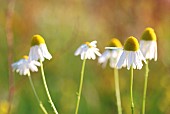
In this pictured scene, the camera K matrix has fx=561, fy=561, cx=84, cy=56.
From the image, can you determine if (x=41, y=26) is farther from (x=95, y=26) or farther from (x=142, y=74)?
(x=142, y=74)

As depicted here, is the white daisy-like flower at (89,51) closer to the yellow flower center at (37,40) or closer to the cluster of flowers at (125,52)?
the cluster of flowers at (125,52)

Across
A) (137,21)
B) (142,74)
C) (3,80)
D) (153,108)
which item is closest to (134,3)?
(137,21)

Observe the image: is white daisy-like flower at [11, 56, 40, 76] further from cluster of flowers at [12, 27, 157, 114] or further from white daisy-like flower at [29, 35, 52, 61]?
white daisy-like flower at [29, 35, 52, 61]

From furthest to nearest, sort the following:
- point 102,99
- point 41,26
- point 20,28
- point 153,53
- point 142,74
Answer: point 41,26 < point 20,28 < point 142,74 < point 102,99 < point 153,53

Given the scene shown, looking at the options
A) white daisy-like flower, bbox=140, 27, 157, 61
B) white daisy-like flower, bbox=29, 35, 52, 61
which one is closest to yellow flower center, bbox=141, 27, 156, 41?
white daisy-like flower, bbox=140, 27, 157, 61

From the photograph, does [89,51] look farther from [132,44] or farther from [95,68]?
[95,68]

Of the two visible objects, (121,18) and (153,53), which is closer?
(153,53)
